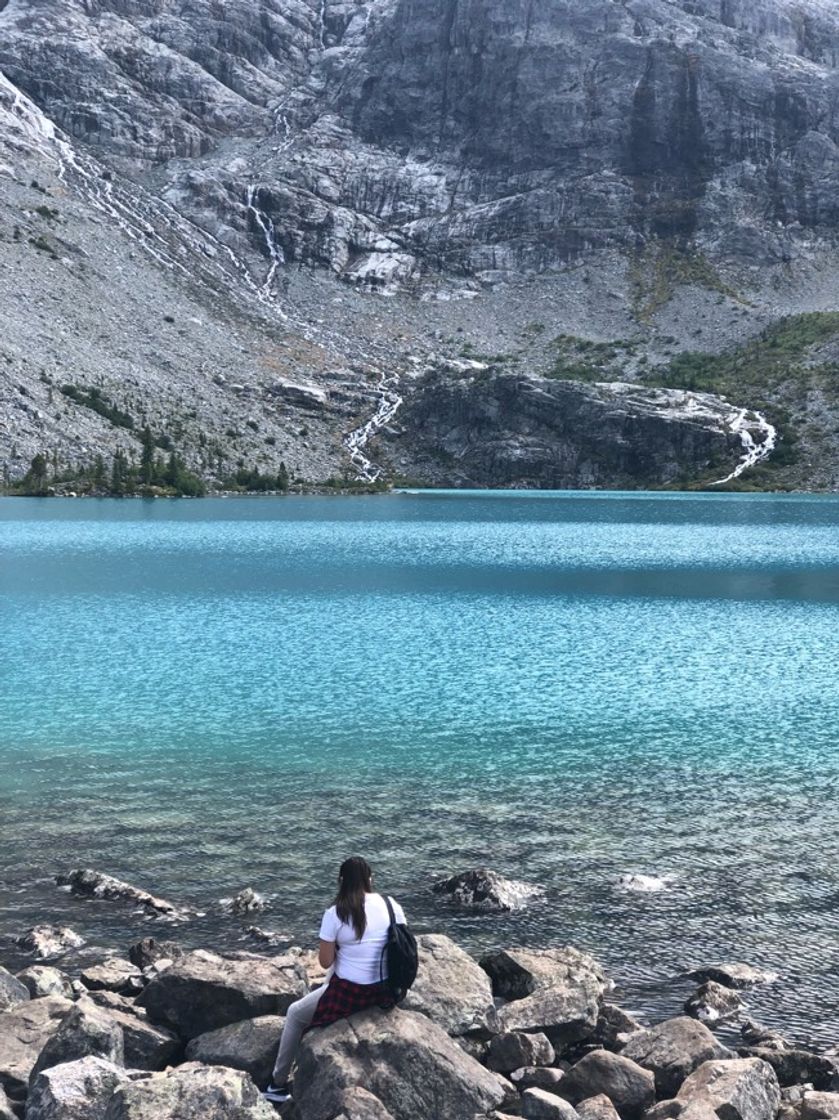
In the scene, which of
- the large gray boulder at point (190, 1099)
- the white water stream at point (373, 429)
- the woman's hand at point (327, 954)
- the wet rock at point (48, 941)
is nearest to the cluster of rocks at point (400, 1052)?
the large gray boulder at point (190, 1099)

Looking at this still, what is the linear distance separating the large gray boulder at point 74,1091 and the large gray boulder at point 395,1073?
1.77m

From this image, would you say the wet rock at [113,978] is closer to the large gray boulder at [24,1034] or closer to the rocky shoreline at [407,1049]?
the rocky shoreline at [407,1049]

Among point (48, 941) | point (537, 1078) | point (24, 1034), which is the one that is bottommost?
point (48, 941)

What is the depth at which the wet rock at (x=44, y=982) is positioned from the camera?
1294 centimetres

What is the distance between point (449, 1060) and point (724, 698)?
2313 centimetres

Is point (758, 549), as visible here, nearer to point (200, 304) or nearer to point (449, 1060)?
point (449, 1060)

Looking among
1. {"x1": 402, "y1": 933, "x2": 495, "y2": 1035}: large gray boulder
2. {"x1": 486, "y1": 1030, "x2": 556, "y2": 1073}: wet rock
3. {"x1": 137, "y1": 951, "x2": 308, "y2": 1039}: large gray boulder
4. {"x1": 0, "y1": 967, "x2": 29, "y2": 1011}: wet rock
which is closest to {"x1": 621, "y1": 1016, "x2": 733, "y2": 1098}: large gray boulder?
{"x1": 486, "y1": 1030, "x2": 556, "y2": 1073}: wet rock

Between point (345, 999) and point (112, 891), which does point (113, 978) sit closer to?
point (112, 891)

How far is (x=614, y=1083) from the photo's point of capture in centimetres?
1082

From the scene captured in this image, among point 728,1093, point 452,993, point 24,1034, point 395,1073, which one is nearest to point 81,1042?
point 24,1034

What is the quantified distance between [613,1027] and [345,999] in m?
3.42

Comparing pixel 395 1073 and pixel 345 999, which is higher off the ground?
pixel 345 999

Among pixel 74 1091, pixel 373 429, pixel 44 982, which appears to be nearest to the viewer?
pixel 74 1091

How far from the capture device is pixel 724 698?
31891 millimetres
